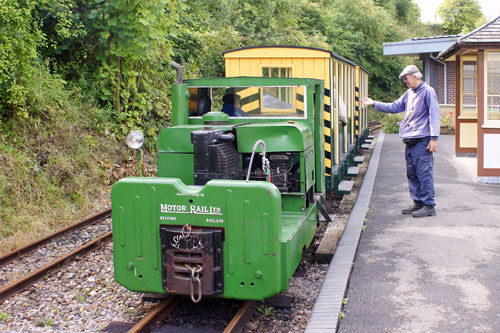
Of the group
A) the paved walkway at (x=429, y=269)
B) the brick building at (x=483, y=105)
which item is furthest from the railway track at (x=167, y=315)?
the brick building at (x=483, y=105)

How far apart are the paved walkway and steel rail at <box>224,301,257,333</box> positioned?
1.84ft

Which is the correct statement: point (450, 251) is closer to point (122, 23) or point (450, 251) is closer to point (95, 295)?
point (95, 295)

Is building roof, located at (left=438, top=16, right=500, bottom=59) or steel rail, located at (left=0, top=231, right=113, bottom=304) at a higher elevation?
building roof, located at (left=438, top=16, right=500, bottom=59)

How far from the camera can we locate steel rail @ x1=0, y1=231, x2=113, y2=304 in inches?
211

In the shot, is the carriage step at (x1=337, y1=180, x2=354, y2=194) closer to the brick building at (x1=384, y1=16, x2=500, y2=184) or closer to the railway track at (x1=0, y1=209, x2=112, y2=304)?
the brick building at (x1=384, y1=16, x2=500, y2=184)

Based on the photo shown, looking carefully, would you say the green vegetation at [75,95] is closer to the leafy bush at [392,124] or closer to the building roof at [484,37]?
the building roof at [484,37]

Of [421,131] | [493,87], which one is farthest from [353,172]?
[493,87]

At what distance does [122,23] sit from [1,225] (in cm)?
463

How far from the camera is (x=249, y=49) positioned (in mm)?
8914

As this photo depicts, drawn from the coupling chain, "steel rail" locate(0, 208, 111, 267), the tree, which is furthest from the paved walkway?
the tree

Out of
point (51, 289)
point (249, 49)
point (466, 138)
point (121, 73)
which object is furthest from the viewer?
point (466, 138)

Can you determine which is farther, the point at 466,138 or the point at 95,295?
the point at 466,138

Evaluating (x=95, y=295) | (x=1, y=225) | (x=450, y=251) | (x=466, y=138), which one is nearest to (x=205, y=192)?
(x=95, y=295)

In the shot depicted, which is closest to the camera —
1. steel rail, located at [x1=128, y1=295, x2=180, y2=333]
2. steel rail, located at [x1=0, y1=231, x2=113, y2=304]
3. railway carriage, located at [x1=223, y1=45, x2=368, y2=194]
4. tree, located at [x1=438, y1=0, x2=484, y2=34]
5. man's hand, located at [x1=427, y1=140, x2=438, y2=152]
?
steel rail, located at [x1=128, y1=295, x2=180, y2=333]
